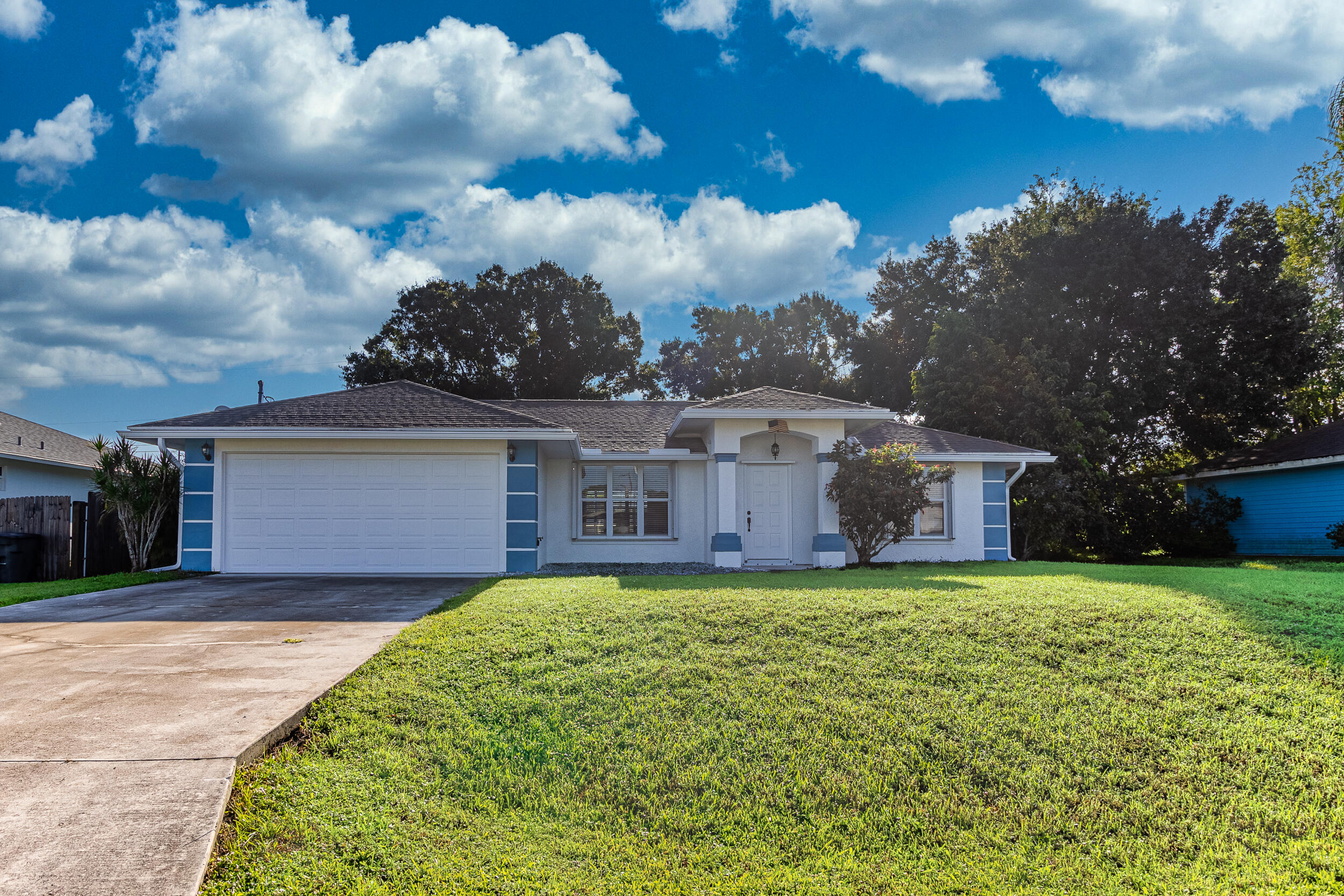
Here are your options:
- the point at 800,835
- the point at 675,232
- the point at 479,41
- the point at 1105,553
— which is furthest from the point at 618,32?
the point at 1105,553

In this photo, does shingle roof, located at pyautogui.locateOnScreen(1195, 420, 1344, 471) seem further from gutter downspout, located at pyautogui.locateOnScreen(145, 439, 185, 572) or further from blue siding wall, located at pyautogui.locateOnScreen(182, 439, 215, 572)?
gutter downspout, located at pyautogui.locateOnScreen(145, 439, 185, 572)

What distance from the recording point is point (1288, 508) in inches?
740

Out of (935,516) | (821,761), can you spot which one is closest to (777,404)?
(935,516)

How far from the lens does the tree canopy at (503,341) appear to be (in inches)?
1254

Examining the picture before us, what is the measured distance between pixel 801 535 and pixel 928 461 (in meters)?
3.17

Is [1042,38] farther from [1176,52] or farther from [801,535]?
[801,535]

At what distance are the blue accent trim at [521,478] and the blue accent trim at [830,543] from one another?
17.6 ft

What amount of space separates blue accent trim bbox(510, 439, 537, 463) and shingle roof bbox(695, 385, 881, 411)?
309 centimetres

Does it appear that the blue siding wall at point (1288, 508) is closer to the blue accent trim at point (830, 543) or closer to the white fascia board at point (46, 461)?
the blue accent trim at point (830, 543)

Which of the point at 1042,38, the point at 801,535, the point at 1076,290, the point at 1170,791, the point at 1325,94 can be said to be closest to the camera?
the point at 1170,791

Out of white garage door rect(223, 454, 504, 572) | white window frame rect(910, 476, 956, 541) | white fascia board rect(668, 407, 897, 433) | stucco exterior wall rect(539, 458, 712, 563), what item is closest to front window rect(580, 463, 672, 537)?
stucco exterior wall rect(539, 458, 712, 563)

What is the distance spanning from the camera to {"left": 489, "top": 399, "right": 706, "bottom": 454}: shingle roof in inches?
607

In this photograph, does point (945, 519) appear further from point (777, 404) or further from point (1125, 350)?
point (1125, 350)

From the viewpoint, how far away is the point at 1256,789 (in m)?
4.13
